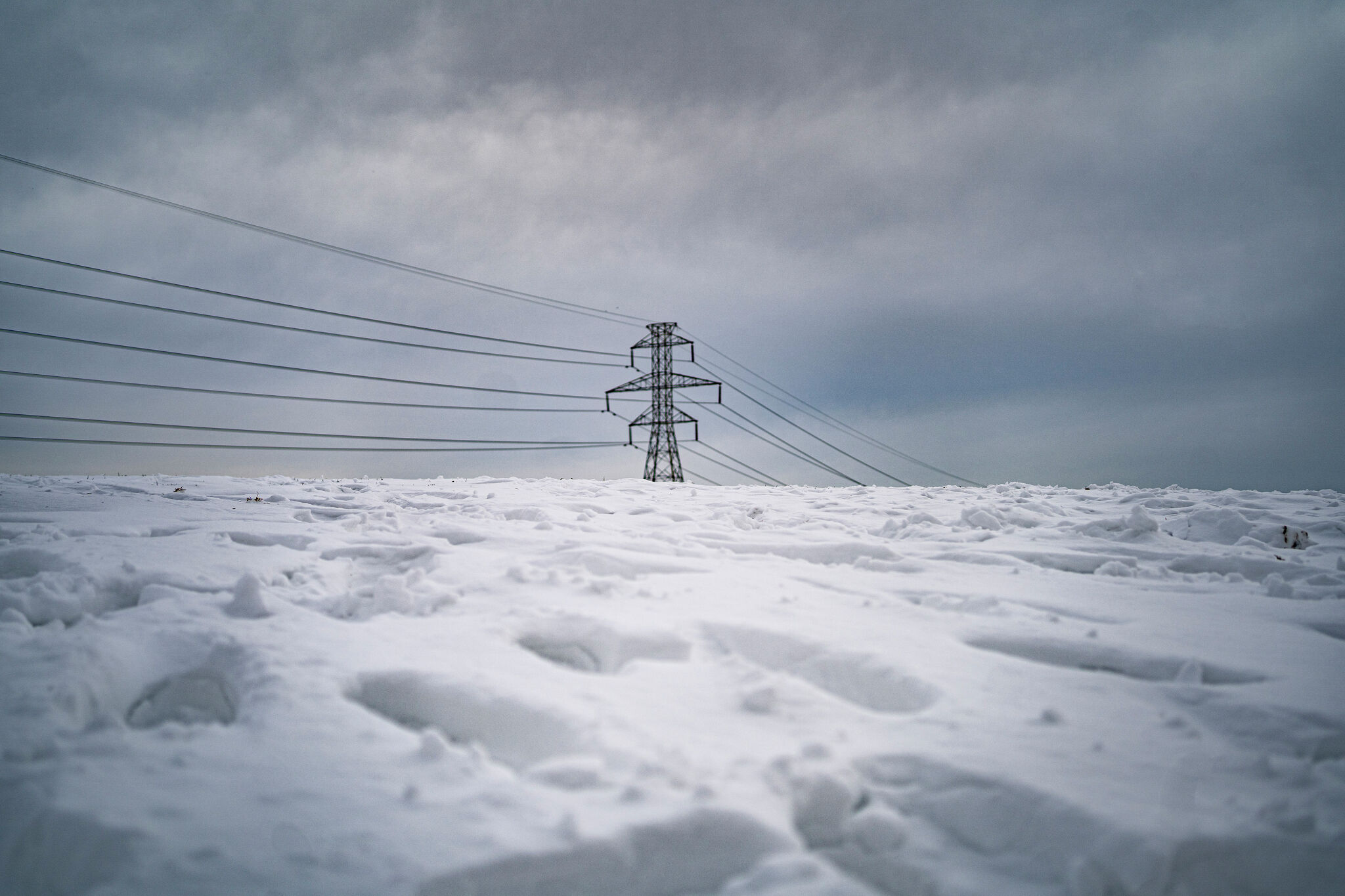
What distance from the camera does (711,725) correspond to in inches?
53.4

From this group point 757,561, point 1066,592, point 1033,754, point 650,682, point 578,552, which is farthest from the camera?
point 757,561

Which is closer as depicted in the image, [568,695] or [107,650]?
[568,695]

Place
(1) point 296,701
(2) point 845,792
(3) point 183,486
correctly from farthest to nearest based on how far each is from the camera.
→ (3) point 183,486
(1) point 296,701
(2) point 845,792

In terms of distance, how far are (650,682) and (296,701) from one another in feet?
2.55

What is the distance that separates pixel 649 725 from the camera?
1341 millimetres

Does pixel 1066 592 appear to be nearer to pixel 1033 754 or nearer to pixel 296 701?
pixel 1033 754

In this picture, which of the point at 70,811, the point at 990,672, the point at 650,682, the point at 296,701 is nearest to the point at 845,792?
the point at 650,682

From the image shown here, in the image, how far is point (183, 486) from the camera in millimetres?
5398

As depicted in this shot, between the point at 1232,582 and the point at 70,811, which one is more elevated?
the point at 1232,582

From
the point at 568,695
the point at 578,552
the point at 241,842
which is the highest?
the point at 578,552

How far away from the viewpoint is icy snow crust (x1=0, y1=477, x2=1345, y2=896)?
1009 millimetres

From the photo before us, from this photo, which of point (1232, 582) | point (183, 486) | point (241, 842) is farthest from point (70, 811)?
point (183, 486)

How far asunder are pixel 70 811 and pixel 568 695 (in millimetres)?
837

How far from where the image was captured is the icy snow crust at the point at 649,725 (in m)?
1.01
